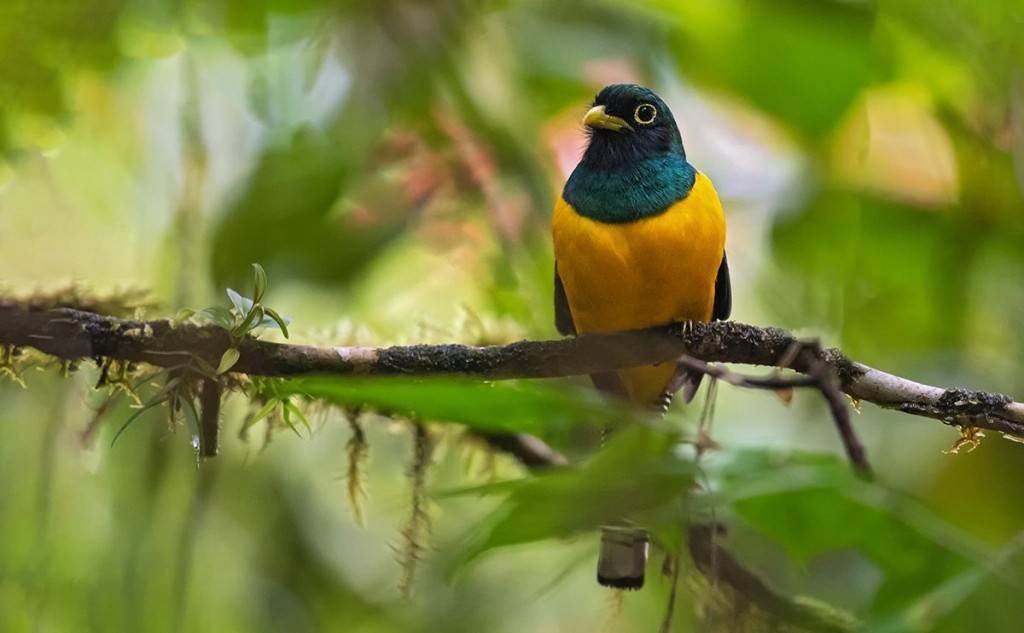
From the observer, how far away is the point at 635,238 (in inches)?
69.4

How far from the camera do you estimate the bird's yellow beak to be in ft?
6.26

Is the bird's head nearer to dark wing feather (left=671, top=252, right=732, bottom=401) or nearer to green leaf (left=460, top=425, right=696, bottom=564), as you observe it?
dark wing feather (left=671, top=252, right=732, bottom=401)

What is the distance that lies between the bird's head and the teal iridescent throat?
0.12 ft

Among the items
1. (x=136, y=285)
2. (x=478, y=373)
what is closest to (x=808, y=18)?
(x=478, y=373)

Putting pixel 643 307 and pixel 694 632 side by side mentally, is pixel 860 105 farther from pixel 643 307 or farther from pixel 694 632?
pixel 694 632

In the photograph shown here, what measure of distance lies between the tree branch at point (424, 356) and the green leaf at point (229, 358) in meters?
0.01

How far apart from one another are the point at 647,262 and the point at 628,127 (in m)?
0.34

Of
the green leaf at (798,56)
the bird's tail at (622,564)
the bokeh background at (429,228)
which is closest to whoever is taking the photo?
the bird's tail at (622,564)

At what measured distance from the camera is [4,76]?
71.3 inches

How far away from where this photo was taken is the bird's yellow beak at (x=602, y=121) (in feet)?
6.26

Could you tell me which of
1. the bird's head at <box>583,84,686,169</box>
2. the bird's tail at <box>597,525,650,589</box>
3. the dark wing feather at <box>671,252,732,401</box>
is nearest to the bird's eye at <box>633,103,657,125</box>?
the bird's head at <box>583,84,686,169</box>

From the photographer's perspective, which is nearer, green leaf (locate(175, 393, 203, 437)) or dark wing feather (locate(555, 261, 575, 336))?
green leaf (locate(175, 393, 203, 437))

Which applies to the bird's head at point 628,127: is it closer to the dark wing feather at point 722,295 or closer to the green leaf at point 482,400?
the dark wing feather at point 722,295

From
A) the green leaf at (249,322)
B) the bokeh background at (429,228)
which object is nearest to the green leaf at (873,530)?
the bokeh background at (429,228)
